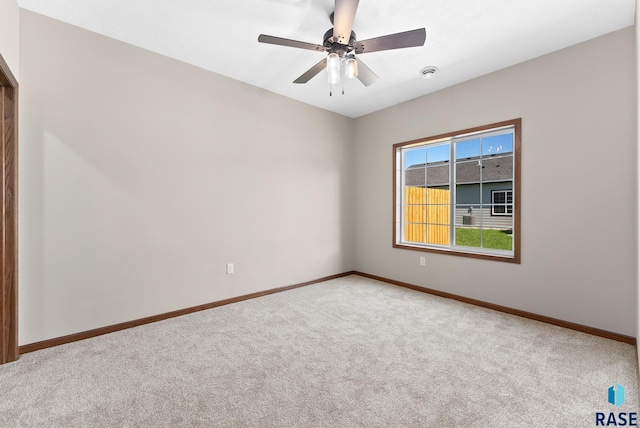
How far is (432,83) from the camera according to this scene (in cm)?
351

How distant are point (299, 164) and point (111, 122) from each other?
7.16 feet

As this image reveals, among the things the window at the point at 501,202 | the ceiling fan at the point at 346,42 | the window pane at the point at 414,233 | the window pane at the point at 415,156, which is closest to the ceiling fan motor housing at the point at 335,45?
the ceiling fan at the point at 346,42

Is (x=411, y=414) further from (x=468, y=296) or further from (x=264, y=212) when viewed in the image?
(x=264, y=212)

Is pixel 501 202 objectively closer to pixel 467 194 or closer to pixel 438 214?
pixel 467 194

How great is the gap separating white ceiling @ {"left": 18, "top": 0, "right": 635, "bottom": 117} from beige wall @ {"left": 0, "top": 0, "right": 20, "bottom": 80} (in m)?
0.15

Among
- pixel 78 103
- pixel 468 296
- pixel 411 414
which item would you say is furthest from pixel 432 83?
pixel 78 103

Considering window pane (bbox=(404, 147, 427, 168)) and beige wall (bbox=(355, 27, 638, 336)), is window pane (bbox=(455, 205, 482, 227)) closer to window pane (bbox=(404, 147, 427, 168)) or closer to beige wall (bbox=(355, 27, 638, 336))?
beige wall (bbox=(355, 27, 638, 336))

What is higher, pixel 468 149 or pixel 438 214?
pixel 468 149

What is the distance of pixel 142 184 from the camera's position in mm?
2793

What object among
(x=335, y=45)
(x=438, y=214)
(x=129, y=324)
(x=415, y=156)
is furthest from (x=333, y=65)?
(x=129, y=324)

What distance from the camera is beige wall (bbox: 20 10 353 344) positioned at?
7.59 feet

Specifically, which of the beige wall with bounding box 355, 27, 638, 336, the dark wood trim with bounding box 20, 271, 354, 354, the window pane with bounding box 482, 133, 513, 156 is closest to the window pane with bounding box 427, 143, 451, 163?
the beige wall with bounding box 355, 27, 638, 336

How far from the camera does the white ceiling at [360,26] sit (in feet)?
7.22

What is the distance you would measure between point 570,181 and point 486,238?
102 centimetres
